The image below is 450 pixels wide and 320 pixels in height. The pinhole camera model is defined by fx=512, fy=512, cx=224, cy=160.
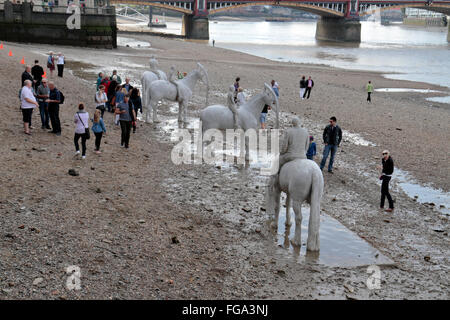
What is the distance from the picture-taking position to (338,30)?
110 m

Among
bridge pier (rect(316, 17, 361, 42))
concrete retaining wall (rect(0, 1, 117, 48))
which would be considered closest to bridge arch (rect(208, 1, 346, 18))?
bridge pier (rect(316, 17, 361, 42))

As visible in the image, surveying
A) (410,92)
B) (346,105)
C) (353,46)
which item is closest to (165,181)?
(346,105)

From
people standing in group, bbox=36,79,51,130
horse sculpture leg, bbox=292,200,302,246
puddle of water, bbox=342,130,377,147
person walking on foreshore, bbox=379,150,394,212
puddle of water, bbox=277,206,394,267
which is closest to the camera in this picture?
puddle of water, bbox=277,206,394,267

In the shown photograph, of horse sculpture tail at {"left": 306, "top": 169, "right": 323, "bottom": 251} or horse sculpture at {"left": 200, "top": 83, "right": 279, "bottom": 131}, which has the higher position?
horse sculpture at {"left": 200, "top": 83, "right": 279, "bottom": 131}

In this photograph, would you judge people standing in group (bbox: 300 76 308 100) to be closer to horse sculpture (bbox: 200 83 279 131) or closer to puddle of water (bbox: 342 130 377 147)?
puddle of water (bbox: 342 130 377 147)

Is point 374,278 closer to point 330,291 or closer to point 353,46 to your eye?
point 330,291

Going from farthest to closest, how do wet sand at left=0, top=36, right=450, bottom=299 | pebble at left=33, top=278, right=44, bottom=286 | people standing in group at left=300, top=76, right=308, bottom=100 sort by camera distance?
people standing in group at left=300, top=76, right=308, bottom=100, wet sand at left=0, top=36, right=450, bottom=299, pebble at left=33, top=278, right=44, bottom=286

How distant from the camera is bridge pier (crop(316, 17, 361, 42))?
10574 centimetres

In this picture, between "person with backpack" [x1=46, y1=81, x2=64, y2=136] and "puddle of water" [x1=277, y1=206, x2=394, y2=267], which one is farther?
"person with backpack" [x1=46, y1=81, x2=64, y2=136]

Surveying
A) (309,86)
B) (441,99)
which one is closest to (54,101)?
(309,86)

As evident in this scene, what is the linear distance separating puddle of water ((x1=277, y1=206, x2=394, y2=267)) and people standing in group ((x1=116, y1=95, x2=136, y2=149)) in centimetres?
634

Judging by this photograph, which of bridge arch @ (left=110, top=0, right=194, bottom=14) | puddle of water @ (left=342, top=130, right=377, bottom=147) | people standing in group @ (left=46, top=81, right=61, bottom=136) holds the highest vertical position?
bridge arch @ (left=110, top=0, right=194, bottom=14)

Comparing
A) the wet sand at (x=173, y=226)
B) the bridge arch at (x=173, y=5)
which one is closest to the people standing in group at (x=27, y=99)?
the wet sand at (x=173, y=226)
